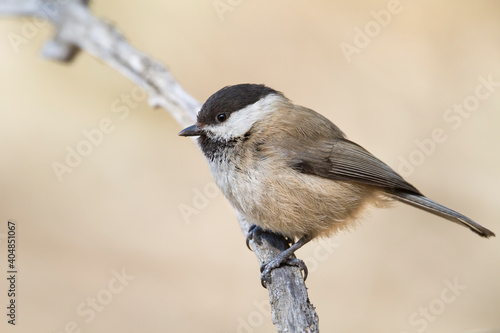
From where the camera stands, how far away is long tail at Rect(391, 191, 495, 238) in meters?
2.66

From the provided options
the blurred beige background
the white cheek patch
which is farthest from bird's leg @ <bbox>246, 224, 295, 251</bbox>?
the blurred beige background

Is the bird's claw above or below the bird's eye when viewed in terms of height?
below

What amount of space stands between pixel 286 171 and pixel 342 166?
0.36 meters

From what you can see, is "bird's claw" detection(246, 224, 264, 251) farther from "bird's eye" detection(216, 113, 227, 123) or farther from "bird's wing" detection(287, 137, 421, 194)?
"bird's eye" detection(216, 113, 227, 123)

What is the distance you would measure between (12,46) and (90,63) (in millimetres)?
761

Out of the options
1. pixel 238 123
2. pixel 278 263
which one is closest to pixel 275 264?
pixel 278 263

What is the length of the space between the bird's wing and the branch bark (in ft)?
1.71

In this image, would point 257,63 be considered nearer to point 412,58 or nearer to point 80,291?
point 412,58

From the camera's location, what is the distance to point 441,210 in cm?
272

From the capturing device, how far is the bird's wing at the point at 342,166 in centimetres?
278

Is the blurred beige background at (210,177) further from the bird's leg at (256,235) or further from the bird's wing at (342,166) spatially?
the bird's wing at (342,166)

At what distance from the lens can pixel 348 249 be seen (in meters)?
4.30

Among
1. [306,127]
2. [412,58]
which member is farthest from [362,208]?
[412,58]

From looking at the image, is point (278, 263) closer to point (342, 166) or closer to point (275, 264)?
point (275, 264)
